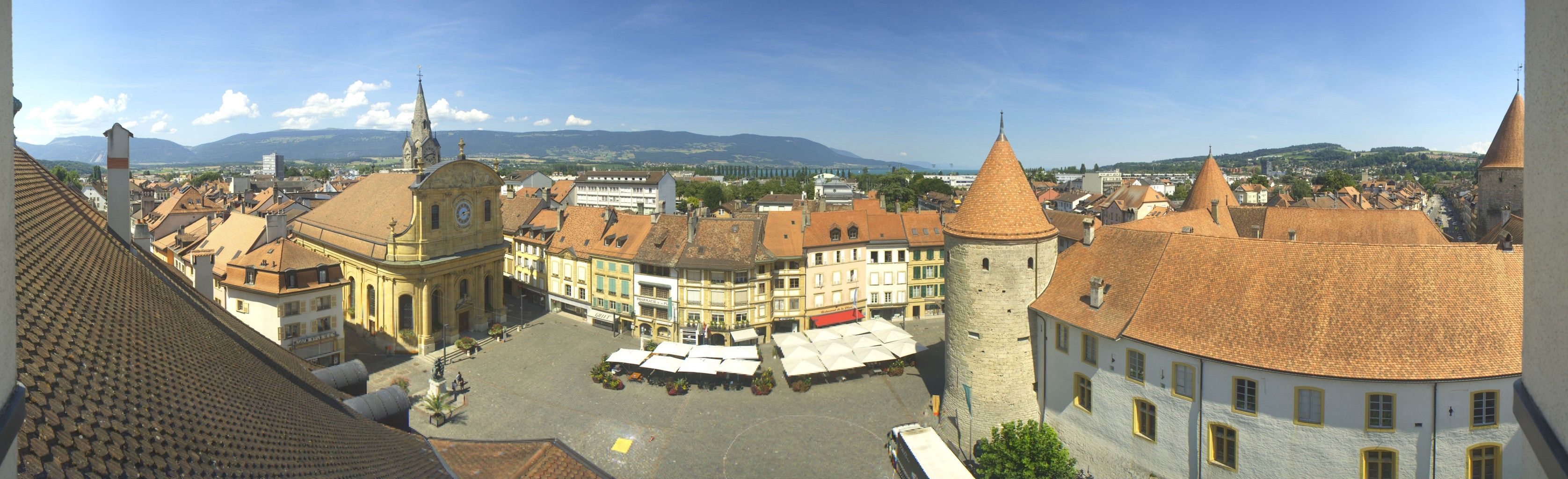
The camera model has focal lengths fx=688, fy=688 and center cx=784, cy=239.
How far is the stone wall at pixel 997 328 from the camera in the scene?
88.6 ft

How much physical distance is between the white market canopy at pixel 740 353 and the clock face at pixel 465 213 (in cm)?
1997

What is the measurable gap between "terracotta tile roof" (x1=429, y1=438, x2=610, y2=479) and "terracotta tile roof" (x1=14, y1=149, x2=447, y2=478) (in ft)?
5.07

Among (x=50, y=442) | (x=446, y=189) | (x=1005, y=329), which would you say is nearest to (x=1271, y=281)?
(x=1005, y=329)

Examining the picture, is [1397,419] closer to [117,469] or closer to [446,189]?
[117,469]

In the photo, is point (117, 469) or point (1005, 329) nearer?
point (117, 469)

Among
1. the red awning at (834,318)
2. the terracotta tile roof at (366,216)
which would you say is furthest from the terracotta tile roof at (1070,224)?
the terracotta tile roof at (366,216)

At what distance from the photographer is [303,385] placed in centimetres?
1095

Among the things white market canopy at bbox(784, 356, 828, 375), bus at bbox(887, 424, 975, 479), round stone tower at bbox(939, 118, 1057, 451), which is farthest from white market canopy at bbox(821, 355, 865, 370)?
→ round stone tower at bbox(939, 118, 1057, 451)

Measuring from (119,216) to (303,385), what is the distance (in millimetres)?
9863

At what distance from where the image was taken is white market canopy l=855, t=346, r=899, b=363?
35.6 metres

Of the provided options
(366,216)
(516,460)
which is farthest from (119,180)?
(366,216)

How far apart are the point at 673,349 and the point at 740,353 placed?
3.60 m

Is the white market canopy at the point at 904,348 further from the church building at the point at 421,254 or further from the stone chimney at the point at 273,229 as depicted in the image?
the stone chimney at the point at 273,229

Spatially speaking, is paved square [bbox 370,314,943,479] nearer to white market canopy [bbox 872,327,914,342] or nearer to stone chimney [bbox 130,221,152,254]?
white market canopy [bbox 872,327,914,342]
